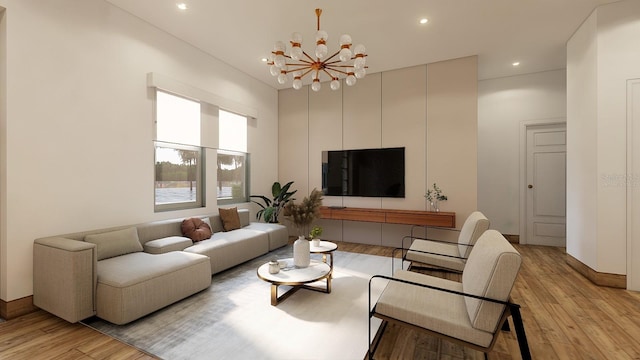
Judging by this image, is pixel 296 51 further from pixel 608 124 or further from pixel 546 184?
pixel 546 184

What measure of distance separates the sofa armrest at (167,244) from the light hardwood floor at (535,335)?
95 cm

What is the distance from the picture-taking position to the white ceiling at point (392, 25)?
3256 millimetres

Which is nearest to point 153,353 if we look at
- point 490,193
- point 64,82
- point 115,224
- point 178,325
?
point 178,325

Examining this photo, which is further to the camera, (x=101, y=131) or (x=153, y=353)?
(x=101, y=131)

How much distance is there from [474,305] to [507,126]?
199 inches

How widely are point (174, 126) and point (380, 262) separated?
12.1ft

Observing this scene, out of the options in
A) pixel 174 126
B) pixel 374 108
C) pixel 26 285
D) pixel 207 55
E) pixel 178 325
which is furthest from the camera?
pixel 374 108

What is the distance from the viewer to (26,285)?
262cm

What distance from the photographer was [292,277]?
2682 millimetres

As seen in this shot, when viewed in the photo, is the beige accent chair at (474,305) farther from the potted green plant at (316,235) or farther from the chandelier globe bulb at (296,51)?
the chandelier globe bulb at (296,51)

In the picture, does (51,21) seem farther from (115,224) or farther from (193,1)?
(115,224)

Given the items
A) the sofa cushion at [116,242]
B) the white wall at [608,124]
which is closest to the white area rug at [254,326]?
the sofa cushion at [116,242]

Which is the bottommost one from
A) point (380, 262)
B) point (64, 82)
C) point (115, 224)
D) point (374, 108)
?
point (380, 262)

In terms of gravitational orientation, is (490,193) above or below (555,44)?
below
